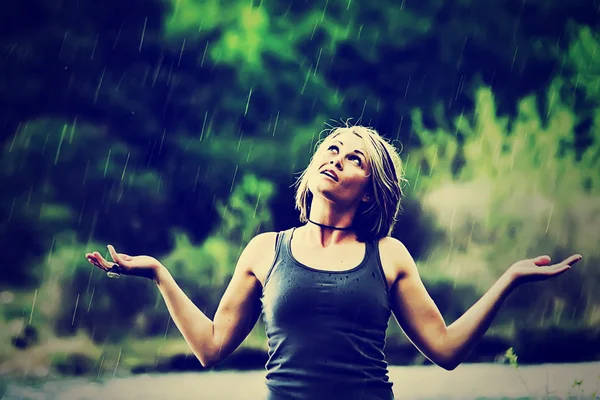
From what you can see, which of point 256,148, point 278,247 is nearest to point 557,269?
point 278,247

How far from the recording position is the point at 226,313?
5.68ft

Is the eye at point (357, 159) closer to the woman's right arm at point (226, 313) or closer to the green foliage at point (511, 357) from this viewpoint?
the woman's right arm at point (226, 313)

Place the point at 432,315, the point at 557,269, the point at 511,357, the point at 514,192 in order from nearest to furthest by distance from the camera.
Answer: the point at 557,269, the point at 432,315, the point at 511,357, the point at 514,192

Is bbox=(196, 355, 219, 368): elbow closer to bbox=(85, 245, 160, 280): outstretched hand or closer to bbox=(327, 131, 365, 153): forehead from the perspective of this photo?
bbox=(85, 245, 160, 280): outstretched hand

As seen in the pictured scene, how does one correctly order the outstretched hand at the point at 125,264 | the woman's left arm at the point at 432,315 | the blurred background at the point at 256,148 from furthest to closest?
the blurred background at the point at 256,148 → the woman's left arm at the point at 432,315 → the outstretched hand at the point at 125,264

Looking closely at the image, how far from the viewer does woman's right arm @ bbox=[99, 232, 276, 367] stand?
66.6 inches

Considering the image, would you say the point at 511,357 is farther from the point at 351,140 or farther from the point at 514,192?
the point at 351,140

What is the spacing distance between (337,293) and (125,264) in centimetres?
52

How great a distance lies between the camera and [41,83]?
2.04 meters

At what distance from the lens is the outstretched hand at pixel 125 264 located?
1.56 m

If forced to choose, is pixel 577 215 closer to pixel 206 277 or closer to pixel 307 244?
pixel 307 244

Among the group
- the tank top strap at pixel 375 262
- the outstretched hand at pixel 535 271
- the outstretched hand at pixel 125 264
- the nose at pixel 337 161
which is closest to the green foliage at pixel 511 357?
the outstretched hand at pixel 535 271

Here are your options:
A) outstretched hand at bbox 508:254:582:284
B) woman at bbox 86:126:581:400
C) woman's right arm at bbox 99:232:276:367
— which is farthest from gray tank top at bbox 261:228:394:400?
outstretched hand at bbox 508:254:582:284

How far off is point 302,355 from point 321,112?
83 centimetres
